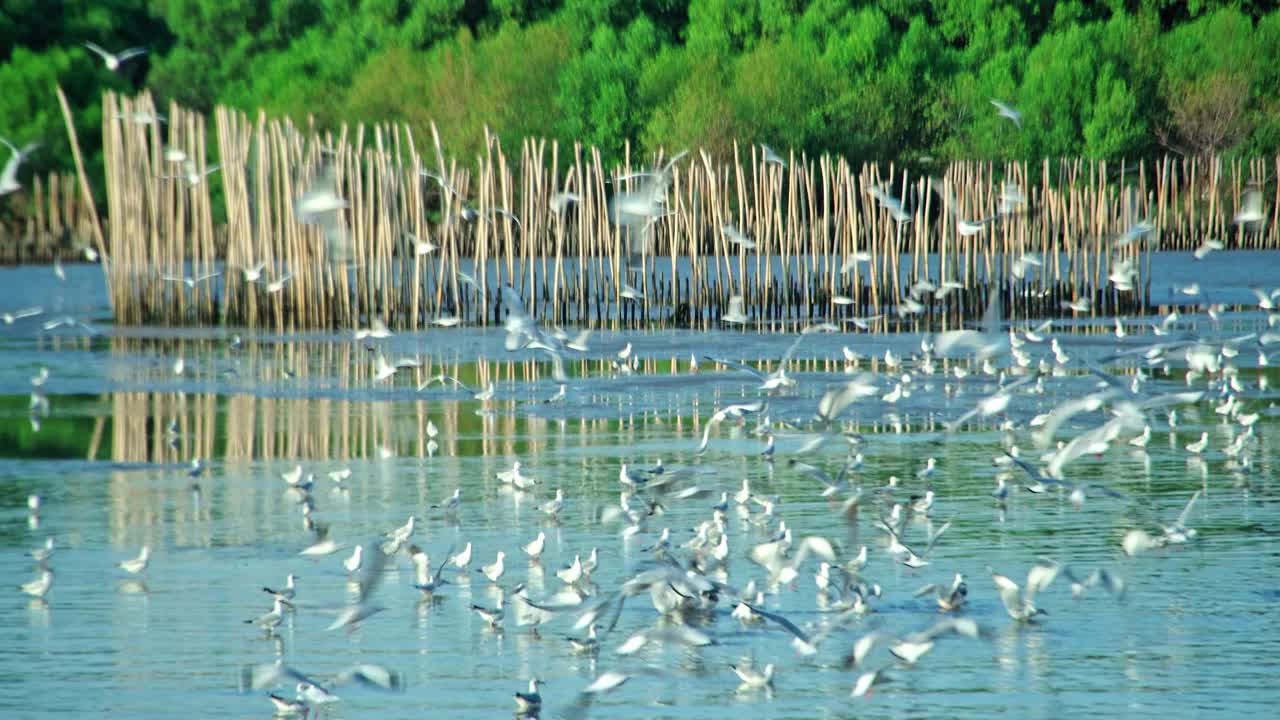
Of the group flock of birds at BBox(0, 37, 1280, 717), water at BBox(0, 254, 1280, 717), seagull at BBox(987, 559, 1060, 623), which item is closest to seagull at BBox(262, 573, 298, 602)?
flock of birds at BBox(0, 37, 1280, 717)

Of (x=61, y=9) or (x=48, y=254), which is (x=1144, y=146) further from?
(x=61, y=9)

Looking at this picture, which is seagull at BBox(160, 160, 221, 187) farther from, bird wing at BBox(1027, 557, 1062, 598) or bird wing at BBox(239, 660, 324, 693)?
bird wing at BBox(1027, 557, 1062, 598)

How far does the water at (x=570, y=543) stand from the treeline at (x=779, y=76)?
2807cm

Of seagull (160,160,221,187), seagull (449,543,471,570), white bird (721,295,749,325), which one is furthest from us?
seagull (160,160,221,187)

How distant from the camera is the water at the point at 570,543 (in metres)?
7.09

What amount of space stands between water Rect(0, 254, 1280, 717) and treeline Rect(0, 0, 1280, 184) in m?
28.1

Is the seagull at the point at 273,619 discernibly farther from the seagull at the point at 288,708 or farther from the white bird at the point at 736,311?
the white bird at the point at 736,311

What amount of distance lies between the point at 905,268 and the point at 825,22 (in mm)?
15799

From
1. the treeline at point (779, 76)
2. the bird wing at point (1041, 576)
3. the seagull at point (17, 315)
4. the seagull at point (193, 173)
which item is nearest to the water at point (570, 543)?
the bird wing at point (1041, 576)

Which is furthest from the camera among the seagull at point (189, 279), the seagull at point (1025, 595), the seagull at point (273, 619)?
the seagull at point (189, 279)

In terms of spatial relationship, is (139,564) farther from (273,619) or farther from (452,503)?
(452,503)

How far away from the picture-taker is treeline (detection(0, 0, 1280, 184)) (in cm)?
4588

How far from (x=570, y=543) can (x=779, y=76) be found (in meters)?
37.2

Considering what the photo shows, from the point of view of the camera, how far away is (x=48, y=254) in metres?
48.2
